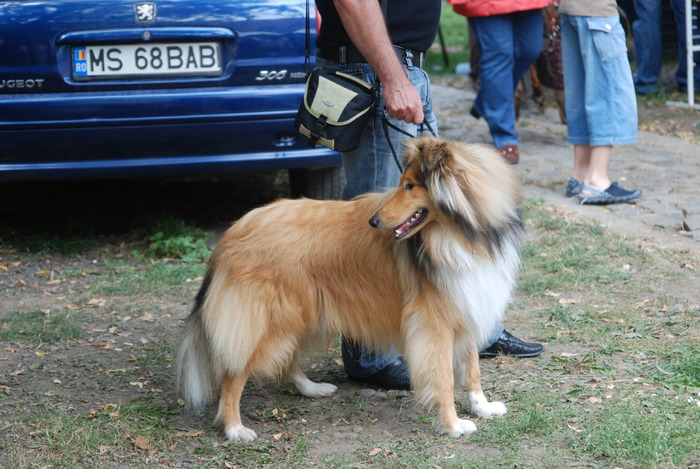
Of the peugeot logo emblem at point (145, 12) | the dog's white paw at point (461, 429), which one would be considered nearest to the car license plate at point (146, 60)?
the peugeot logo emblem at point (145, 12)

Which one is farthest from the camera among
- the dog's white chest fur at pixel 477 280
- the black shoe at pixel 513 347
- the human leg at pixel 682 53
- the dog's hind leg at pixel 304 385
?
the human leg at pixel 682 53

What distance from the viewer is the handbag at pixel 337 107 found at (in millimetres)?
3266

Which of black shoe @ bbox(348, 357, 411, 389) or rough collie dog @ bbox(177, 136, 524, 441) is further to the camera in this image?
black shoe @ bbox(348, 357, 411, 389)

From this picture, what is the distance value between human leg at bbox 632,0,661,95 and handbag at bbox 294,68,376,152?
699 cm

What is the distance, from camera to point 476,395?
3.35m

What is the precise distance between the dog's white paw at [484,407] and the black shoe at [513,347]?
47 centimetres

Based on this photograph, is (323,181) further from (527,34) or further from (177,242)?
(527,34)

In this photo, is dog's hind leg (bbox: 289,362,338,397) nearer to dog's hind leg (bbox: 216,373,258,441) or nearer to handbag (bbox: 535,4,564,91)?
dog's hind leg (bbox: 216,373,258,441)

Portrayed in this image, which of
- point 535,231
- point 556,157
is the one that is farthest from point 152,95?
point 556,157

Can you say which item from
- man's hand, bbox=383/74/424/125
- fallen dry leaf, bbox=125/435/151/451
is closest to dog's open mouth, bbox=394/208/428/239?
man's hand, bbox=383/74/424/125

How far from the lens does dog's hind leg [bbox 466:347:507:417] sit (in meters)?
3.31

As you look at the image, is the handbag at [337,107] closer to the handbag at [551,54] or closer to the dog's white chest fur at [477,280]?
the dog's white chest fur at [477,280]

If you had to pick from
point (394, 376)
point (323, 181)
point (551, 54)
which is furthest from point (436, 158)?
point (551, 54)

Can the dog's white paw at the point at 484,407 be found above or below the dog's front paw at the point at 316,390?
above
